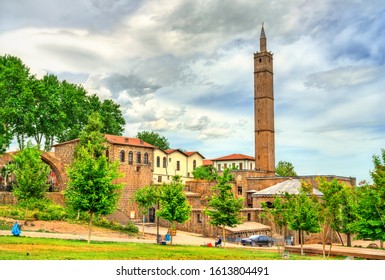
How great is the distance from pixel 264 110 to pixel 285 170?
1805 centimetres

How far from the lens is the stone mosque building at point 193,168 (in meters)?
39.3

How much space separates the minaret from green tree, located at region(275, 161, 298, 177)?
Result: 1399 cm

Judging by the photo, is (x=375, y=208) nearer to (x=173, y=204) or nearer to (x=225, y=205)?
(x=225, y=205)

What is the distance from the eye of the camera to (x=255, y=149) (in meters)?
61.4

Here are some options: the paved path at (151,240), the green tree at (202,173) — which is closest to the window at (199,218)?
the paved path at (151,240)

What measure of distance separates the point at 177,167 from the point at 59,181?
16972 mm

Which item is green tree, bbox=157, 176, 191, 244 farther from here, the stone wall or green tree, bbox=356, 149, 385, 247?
the stone wall

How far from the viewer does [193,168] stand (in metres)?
61.2

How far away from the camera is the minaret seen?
60.5m

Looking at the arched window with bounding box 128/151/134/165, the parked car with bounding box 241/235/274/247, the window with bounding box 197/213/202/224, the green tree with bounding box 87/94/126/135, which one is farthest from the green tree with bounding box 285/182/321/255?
the green tree with bounding box 87/94/126/135

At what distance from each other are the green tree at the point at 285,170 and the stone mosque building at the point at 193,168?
14.2 meters

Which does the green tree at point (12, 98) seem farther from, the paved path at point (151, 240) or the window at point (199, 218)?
the window at point (199, 218)

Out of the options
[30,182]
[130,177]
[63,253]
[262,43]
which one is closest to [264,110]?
[262,43]
